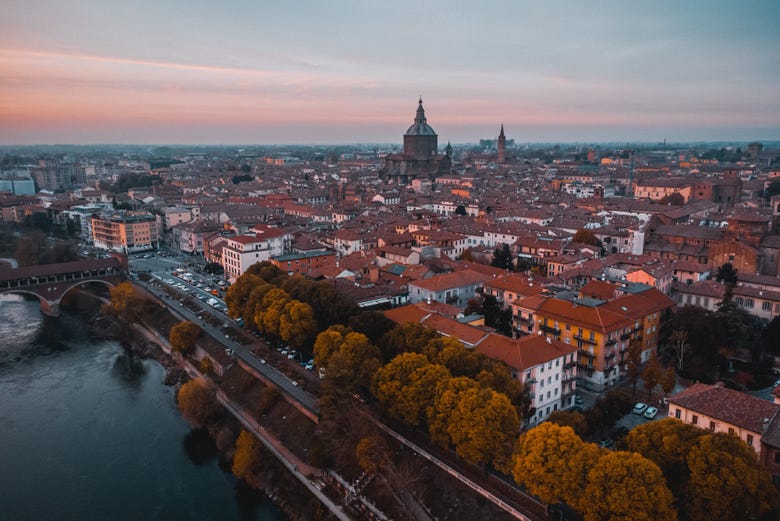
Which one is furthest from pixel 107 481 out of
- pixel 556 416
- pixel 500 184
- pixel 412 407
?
pixel 500 184

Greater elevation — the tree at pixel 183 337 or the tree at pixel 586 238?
the tree at pixel 586 238

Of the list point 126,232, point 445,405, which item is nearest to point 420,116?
point 126,232

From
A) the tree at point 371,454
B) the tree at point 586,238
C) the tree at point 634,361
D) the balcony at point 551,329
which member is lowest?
the tree at point 371,454

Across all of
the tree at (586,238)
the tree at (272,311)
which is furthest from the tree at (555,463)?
the tree at (586,238)

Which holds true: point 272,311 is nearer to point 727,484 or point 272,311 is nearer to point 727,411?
point 727,411

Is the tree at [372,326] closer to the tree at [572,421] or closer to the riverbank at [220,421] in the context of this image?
the riverbank at [220,421]

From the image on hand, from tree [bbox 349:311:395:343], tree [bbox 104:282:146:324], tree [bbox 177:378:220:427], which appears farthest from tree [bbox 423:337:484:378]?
→ tree [bbox 104:282:146:324]

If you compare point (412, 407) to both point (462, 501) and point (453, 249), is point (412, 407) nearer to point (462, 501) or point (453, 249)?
point (462, 501)
